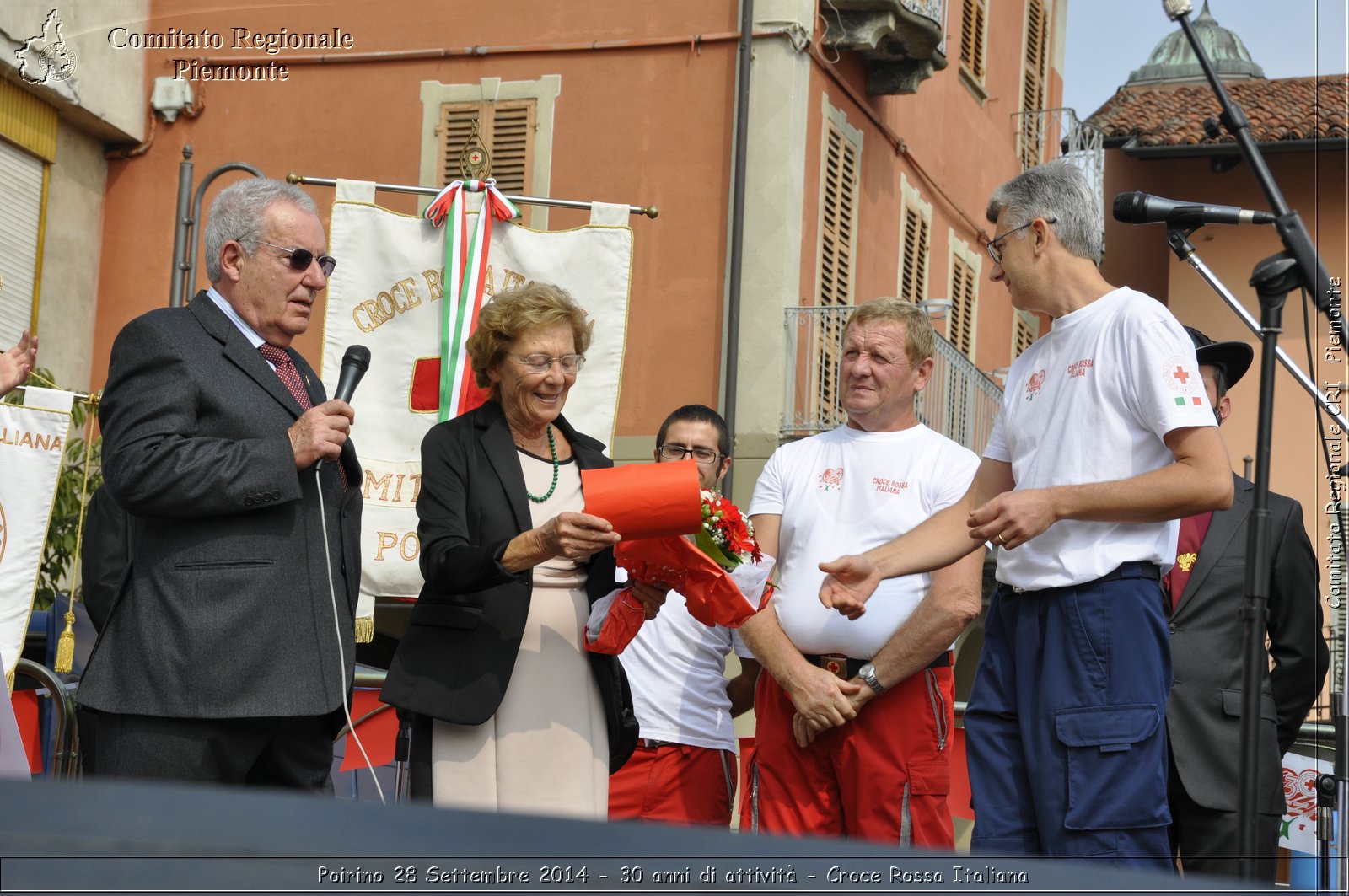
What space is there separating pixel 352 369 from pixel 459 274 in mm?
5104

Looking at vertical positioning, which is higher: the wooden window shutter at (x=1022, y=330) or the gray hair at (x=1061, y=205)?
the wooden window shutter at (x=1022, y=330)

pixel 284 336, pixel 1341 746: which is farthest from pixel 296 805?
pixel 284 336

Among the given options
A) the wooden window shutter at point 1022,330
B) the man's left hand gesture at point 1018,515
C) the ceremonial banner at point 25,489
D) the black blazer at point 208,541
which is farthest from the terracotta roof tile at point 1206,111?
the black blazer at point 208,541

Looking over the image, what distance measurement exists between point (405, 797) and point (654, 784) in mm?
1214

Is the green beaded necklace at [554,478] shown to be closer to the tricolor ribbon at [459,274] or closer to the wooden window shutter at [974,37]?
the tricolor ribbon at [459,274]

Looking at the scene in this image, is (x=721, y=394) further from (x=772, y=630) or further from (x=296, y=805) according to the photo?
(x=296, y=805)

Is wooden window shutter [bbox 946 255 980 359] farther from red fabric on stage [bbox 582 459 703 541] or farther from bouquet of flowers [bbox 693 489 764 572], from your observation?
red fabric on stage [bbox 582 459 703 541]

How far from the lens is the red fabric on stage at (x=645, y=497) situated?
11.5 ft

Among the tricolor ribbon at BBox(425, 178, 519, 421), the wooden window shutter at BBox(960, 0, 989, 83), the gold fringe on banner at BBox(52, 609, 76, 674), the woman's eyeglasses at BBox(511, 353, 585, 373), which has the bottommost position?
the gold fringe on banner at BBox(52, 609, 76, 674)

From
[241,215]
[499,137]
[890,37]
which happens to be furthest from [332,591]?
[890,37]

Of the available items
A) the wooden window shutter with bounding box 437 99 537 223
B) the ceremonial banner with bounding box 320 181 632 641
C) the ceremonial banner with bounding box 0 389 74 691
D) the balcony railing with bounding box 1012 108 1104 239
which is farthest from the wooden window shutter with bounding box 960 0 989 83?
the ceremonial banner with bounding box 0 389 74 691

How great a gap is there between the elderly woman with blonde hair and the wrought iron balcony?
12.8 meters

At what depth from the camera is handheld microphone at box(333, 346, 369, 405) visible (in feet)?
11.5

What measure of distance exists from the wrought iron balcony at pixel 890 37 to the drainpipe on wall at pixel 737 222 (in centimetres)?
109
